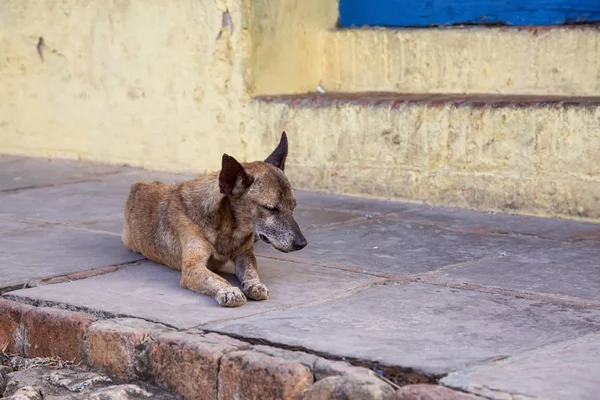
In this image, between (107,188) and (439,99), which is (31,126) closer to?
(107,188)

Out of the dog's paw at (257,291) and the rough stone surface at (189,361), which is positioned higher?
the dog's paw at (257,291)

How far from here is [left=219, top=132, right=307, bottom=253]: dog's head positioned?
4.41 metres

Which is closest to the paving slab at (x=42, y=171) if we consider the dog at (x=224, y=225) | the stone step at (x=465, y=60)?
the stone step at (x=465, y=60)

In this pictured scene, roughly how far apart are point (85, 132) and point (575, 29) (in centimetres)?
401

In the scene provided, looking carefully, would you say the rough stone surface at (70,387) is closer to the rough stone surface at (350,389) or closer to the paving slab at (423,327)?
the paving slab at (423,327)

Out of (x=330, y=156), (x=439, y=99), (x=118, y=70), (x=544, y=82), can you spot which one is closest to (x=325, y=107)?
(x=330, y=156)

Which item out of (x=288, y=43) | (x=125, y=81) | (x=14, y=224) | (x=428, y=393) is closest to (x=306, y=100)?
(x=288, y=43)

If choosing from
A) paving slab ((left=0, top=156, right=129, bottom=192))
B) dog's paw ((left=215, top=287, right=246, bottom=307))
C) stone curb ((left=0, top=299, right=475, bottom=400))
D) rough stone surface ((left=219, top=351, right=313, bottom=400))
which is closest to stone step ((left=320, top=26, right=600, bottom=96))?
paving slab ((left=0, top=156, right=129, bottom=192))

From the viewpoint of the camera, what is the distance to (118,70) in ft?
26.2

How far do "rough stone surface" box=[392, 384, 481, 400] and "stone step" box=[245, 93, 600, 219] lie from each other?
10.2 feet

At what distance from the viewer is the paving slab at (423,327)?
11.3 ft

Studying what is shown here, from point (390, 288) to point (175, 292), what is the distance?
938 millimetres

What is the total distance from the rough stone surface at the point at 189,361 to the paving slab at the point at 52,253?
1.08 metres

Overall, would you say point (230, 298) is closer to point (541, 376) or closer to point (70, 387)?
point (70, 387)
